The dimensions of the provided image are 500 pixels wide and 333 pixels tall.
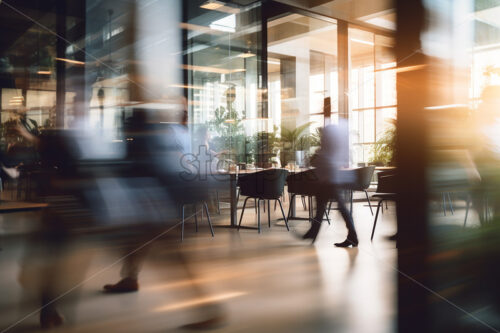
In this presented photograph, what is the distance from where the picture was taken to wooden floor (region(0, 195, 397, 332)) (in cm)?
200

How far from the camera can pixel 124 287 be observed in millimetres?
2516

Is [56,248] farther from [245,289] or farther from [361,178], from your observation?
[361,178]

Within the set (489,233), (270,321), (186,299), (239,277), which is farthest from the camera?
(489,233)

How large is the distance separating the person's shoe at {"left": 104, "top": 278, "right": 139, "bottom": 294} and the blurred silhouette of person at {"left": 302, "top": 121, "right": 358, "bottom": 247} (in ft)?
7.01

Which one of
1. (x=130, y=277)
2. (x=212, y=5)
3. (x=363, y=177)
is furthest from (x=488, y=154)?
(x=212, y=5)

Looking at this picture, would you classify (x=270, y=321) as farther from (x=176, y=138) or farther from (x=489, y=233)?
(x=489, y=233)

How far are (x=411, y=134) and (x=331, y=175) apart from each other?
2706 mm

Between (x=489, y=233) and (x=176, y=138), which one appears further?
(x=489, y=233)

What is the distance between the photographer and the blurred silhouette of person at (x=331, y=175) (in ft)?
13.0

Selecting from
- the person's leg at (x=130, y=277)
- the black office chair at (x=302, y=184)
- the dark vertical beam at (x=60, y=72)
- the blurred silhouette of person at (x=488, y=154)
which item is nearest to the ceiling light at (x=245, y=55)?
the black office chair at (x=302, y=184)

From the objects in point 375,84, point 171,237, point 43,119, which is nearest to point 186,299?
point 171,237

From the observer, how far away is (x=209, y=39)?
7.43 m

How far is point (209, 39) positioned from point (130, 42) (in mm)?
2204

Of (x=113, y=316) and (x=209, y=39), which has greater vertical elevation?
(x=209, y=39)
